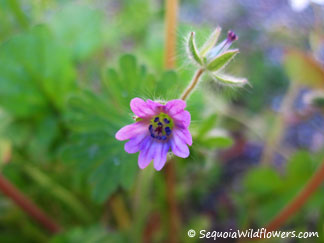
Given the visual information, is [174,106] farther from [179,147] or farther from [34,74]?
[34,74]

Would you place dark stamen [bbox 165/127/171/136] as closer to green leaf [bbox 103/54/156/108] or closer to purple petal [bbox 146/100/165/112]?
purple petal [bbox 146/100/165/112]

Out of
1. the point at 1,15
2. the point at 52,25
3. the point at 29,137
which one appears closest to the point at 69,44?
the point at 52,25

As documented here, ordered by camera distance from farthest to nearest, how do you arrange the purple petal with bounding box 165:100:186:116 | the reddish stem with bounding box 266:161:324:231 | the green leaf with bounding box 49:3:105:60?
the green leaf with bounding box 49:3:105:60
the reddish stem with bounding box 266:161:324:231
the purple petal with bounding box 165:100:186:116

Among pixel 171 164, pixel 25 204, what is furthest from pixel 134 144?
pixel 25 204

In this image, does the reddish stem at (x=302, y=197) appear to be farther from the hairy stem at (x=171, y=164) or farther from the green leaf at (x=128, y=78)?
the green leaf at (x=128, y=78)

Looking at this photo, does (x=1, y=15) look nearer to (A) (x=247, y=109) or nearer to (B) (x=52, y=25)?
(B) (x=52, y=25)

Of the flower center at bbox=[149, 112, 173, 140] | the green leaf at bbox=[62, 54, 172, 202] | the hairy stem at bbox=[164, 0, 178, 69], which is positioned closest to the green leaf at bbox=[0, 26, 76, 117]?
the green leaf at bbox=[62, 54, 172, 202]
